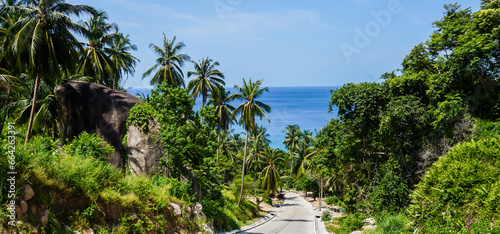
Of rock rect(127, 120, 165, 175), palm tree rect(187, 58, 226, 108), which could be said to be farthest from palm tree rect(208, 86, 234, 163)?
rock rect(127, 120, 165, 175)

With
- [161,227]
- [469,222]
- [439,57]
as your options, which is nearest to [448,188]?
[469,222]

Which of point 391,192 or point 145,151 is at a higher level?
point 145,151

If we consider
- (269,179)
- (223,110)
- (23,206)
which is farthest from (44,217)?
(269,179)

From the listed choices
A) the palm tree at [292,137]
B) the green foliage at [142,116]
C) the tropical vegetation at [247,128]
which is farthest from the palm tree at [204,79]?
the palm tree at [292,137]

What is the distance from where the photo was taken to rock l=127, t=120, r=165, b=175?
18.1 metres

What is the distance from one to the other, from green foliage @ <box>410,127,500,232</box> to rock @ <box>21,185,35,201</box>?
39.7 ft

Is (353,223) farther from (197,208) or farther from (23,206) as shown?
(23,206)

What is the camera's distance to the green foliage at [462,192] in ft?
28.0

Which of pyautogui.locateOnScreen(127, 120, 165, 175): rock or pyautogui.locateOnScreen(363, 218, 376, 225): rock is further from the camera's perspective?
pyautogui.locateOnScreen(363, 218, 376, 225): rock

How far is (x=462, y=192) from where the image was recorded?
9.45 meters

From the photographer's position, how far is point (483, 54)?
54.8ft

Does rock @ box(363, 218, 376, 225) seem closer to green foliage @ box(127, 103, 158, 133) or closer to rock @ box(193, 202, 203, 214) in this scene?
rock @ box(193, 202, 203, 214)

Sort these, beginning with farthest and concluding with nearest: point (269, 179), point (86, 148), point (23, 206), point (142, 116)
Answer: point (269, 179) < point (142, 116) < point (86, 148) < point (23, 206)

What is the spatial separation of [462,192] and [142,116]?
54.4ft
